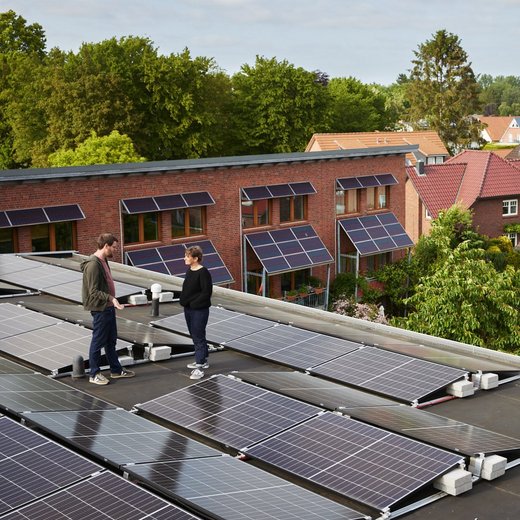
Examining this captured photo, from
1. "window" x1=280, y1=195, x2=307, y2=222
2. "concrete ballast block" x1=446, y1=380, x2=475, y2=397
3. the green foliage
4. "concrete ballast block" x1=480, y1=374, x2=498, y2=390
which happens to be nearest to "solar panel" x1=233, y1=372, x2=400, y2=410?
"concrete ballast block" x1=446, y1=380, x2=475, y2=397

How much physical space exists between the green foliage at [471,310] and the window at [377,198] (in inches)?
610

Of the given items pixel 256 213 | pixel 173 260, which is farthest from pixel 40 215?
pixel 256 213

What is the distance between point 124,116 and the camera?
2554 inches

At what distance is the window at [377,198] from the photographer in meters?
42.3

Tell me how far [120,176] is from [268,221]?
8.66 m

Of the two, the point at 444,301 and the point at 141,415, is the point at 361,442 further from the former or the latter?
the point at 444,301

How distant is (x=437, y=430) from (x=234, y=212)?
27.2 m

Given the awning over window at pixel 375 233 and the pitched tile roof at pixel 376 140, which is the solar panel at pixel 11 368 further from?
the pitched tile roof at pixel 376 140

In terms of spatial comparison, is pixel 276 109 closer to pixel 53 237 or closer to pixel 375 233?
pixel 375 233

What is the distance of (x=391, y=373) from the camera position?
11.8 metres

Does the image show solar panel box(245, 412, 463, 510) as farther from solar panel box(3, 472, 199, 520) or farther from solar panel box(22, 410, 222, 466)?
solar panel box(3, 472, 199, 520)

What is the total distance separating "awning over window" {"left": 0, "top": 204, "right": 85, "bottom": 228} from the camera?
28.7m

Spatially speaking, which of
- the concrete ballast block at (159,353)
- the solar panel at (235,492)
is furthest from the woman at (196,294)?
the solar panel at (235,492)

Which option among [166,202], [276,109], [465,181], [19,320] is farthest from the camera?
[276,109]
